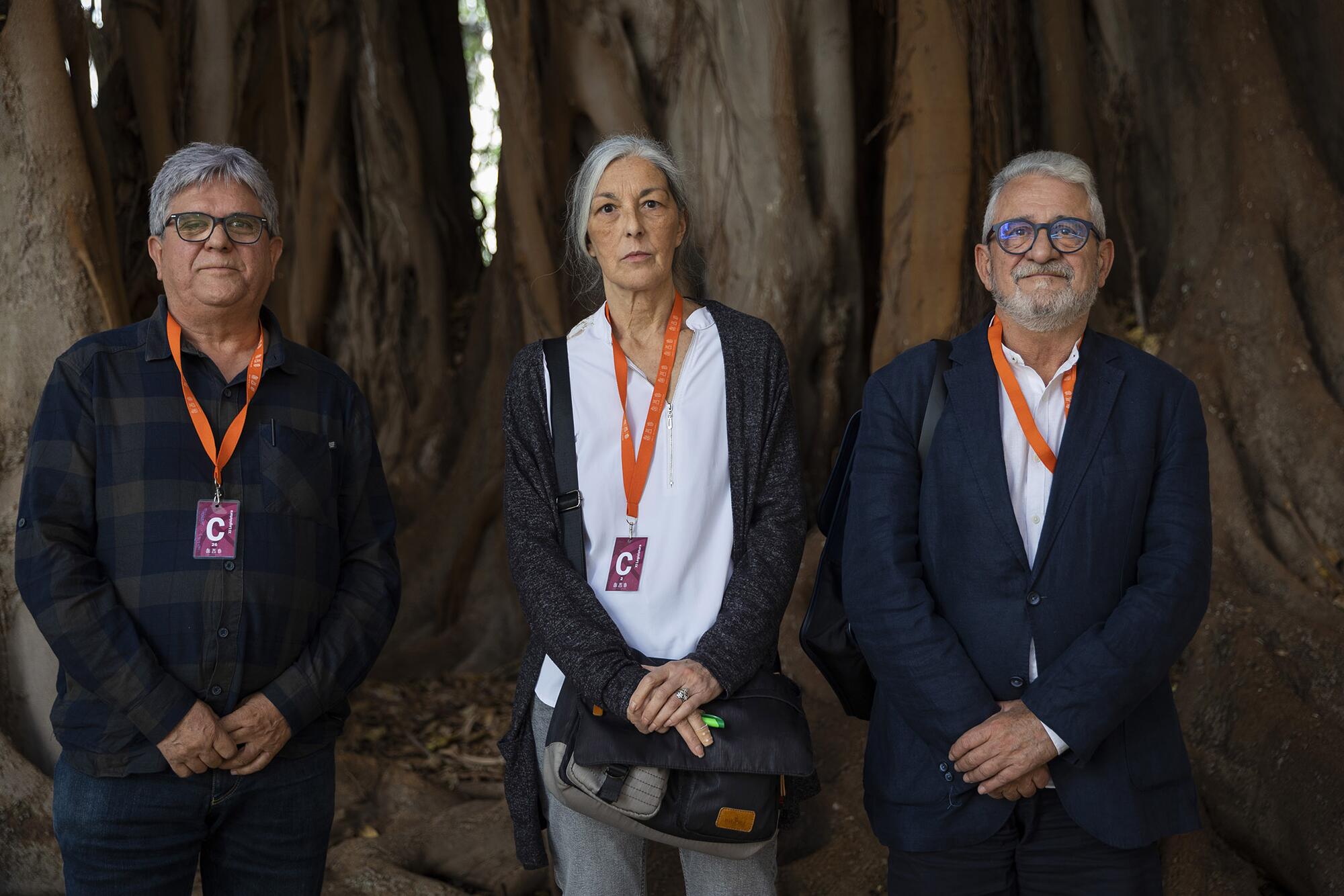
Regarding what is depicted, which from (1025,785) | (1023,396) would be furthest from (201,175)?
(1025,785)

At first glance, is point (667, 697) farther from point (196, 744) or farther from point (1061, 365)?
point (1061, 365)

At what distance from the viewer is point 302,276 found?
5766mm

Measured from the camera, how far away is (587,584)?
2320 mm

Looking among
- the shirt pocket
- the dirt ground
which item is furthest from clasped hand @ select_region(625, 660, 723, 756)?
the dirt ground

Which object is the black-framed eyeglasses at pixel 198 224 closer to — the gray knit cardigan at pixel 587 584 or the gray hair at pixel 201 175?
the gray hair at pixel 201 175

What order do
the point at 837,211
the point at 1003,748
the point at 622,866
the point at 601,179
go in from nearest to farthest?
1. the point at 1003,748
2. the point at 622,866
3. the point at 601,179
4. the point at 837,211

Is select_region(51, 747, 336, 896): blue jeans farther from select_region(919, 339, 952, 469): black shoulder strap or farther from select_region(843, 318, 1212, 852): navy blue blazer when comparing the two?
select_region(919, 339, 952, 469): black shoulder strap

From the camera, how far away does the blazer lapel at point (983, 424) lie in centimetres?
219

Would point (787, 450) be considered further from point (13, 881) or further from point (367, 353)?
point (367, 353)

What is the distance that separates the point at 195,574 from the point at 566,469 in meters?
0.69

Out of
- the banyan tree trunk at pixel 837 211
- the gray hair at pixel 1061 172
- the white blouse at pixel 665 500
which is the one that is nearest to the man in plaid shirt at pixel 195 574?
the white blouse at pixel 665 500

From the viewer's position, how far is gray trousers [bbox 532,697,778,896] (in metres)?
2.30

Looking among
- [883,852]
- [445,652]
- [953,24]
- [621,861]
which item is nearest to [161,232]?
[621,861]

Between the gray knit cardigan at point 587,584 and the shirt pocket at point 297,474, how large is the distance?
13.5 inches
